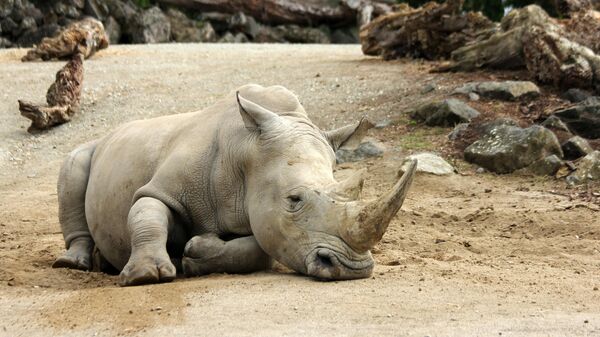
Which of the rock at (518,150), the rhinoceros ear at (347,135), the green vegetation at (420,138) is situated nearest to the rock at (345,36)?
the green vegetation at (420,138)

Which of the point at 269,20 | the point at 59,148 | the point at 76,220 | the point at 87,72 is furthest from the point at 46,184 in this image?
the point at 269,20

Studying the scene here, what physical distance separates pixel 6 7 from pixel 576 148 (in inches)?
679

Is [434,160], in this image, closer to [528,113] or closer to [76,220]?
[528,113]

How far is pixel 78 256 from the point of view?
8.69 meters

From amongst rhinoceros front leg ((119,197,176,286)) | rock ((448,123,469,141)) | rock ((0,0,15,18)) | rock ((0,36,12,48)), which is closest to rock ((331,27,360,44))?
rock ((0,0,15,18))

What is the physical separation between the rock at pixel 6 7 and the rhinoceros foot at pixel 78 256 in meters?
17.2

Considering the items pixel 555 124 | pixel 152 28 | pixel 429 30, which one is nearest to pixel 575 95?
pixel 555 124

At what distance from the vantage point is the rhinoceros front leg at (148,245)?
22.6ft

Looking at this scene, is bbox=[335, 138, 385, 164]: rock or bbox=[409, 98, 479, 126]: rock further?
bbox=[409, 98, 479, 126]: rock

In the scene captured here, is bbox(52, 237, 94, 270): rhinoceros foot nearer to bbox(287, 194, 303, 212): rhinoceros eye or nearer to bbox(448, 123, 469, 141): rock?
bbox(287, 194, 303, 212): rhinoceros eye

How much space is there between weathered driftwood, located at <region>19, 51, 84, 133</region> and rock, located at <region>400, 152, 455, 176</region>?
20.0 feet

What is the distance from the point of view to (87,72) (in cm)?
1841

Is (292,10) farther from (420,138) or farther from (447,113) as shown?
(420,138)

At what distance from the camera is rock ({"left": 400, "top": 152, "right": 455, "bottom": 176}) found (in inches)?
461
